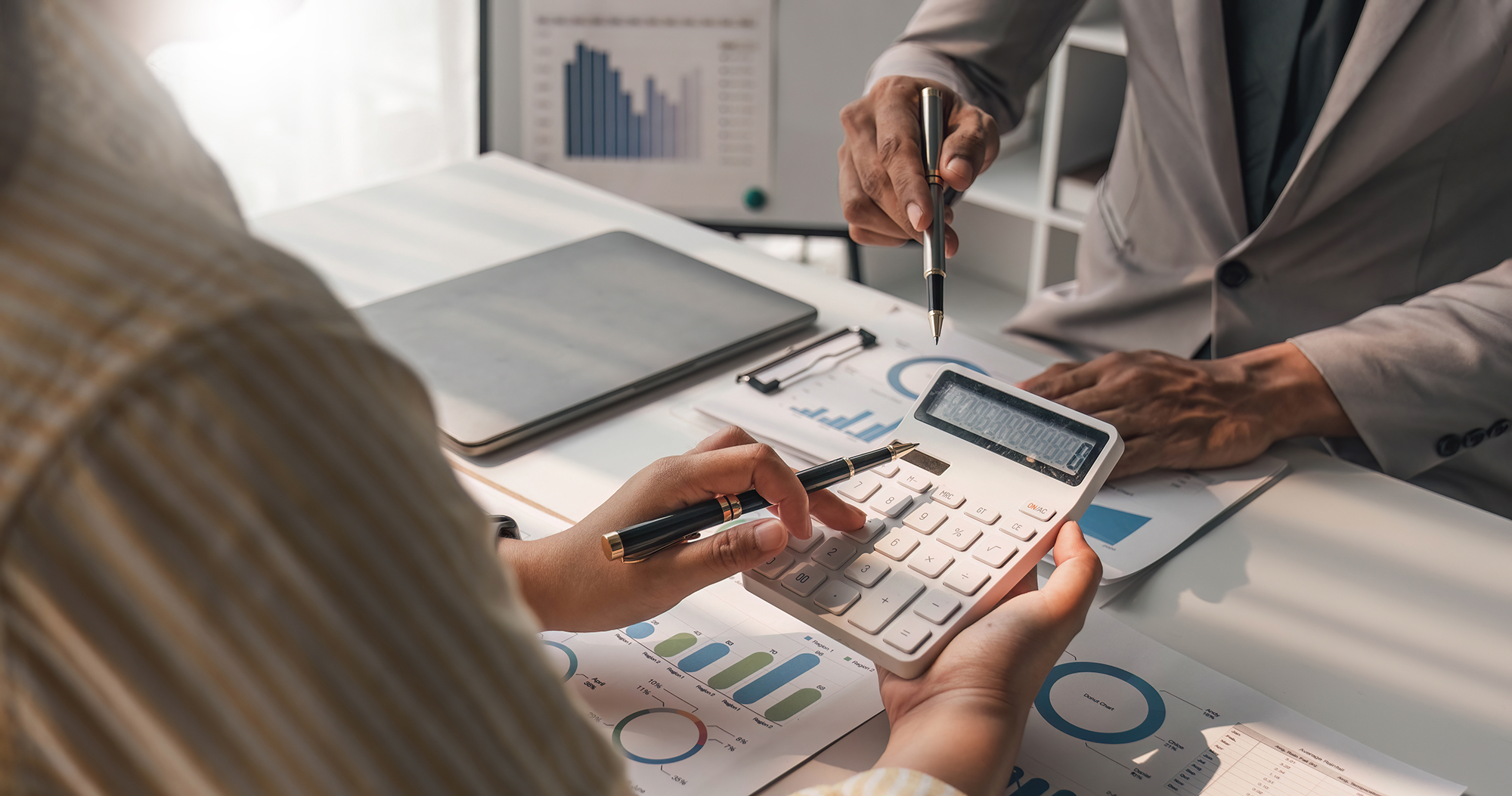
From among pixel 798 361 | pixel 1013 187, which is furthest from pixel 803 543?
pixel 1013 187

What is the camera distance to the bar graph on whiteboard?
1995 millimetres

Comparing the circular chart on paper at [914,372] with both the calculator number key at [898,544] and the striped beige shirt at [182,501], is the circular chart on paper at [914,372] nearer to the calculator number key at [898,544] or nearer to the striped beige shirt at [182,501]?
the calculator number key at [898,544]

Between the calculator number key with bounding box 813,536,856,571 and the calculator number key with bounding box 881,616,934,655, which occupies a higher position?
the calculator number key with bounding box 813,536,856,571

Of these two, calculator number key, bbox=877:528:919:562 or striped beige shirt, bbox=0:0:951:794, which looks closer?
striped beige shirt, bbox=0:0:951:794

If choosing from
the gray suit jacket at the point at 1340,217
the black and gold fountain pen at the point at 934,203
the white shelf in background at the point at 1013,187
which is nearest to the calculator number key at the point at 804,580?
the black and gold fountain pen at the point at 934,203

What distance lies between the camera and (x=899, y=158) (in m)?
1.04

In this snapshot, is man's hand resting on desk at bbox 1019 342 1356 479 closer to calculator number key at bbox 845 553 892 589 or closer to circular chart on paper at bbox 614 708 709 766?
calculator number key at bbox 845 553 892 589

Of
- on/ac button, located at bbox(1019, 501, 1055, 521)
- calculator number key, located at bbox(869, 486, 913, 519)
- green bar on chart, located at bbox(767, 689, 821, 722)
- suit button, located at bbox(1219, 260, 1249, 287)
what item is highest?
suit button, located at bbox(1219, 260, 1249, 287)

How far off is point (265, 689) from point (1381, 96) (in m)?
1.11

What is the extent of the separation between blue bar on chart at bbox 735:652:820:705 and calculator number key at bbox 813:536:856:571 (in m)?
0.07

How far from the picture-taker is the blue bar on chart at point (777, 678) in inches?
26.9

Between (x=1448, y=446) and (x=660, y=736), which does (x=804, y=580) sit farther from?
(x=1448, y=446)

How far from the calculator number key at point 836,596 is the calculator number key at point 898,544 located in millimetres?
40

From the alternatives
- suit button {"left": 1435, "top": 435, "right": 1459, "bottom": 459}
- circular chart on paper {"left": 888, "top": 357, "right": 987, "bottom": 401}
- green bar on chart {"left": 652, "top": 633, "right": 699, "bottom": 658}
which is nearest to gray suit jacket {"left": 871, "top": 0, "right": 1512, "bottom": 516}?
suit button {"left": 1435, "top": 435, "right": 1459, "bottom": 459}
